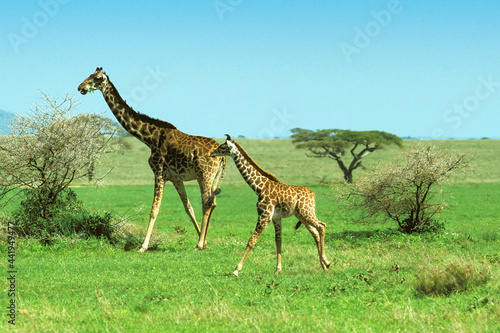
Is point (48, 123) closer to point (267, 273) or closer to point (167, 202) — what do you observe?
point (267, 273)

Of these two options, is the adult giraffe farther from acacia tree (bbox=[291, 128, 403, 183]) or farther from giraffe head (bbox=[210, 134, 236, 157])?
acacia tree (bbox=[291, 128, 403, 183])

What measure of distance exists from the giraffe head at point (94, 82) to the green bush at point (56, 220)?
11.1 feet

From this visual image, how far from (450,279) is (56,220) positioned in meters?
10.7

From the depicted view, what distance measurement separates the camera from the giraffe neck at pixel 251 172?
449 inches

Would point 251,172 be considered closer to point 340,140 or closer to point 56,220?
point 56,220

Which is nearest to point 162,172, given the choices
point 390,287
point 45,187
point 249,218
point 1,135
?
point 45,187

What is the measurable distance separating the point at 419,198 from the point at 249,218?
11195 mm

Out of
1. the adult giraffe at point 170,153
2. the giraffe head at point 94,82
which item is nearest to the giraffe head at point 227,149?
the adult giraffe at point 170,153

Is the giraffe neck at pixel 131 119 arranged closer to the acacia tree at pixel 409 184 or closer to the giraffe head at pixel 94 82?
the giraffe head at pixel 94 82

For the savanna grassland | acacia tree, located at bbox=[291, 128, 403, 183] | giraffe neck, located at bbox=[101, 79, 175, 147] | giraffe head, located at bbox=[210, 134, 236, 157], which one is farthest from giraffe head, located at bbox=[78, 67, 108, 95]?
acacia tree, located at bbox=[291, 128, 403, 183]

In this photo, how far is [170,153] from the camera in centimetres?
1532

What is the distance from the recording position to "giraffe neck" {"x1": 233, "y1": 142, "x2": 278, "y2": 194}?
449 inches

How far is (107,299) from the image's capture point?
912 centimetres

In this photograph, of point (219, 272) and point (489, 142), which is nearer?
point (219, 272)
